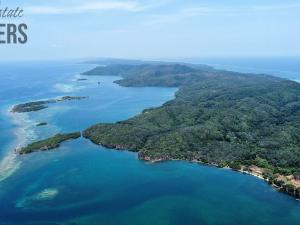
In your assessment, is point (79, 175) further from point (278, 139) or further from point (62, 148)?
point (278, 139)

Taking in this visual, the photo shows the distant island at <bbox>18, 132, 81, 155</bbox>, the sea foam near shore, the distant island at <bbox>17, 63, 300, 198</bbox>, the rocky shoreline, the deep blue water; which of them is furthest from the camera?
the distant island at <bbox>18, 132, 81, 155</bbox>

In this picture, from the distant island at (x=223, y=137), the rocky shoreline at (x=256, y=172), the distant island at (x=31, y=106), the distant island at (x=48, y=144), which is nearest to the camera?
the rocky shoreline at (x=256, y=172)

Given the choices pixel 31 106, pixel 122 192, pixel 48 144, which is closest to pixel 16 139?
pixel 48 144

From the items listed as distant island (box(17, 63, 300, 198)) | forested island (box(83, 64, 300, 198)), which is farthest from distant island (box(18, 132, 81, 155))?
forested island (box(83, 64, 300, 198))

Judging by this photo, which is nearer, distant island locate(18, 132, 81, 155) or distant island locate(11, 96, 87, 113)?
distant island locate(18, 132, 81, 155)

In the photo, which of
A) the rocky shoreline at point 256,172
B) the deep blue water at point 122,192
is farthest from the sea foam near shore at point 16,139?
the rocky shoreline at point 256,172

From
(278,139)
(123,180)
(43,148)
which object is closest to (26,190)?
(123,180)

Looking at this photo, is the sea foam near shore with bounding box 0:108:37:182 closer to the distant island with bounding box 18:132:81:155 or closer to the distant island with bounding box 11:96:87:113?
the distant island with bounding box 18:132:81:155

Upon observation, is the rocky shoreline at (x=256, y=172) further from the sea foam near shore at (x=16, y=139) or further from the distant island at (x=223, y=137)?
the sea foam near shore at (x=16, y=139)

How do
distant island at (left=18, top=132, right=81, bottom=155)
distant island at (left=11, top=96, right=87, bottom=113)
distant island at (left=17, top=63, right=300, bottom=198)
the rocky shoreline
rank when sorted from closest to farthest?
the rocky shoreline, distant island at (left=17, top=63, right=300, bottom=198), distant island at (left=18, top=132, right=81, bottom=155), distant island at (left=11, top=96, right=87, bottom=113)

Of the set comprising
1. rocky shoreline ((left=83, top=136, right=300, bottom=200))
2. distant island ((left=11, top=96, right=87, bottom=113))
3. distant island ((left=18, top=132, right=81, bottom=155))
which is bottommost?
distant island ((left=11, top=96, right=87, bottom=113))
